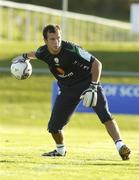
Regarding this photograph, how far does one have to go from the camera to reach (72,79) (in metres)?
12.3

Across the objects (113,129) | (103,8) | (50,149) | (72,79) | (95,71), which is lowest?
(103,8)

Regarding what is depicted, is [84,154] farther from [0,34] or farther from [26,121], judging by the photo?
[0,34]

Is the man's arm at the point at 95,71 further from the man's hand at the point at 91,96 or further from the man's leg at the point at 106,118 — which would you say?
the man's leg at the point at 106,118

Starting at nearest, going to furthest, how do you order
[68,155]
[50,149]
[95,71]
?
[95,71] < [68,155] < [50,149]

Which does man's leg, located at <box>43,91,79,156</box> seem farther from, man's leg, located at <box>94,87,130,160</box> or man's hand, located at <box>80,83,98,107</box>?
man's hand, located at <box>80,83,98,107</box>

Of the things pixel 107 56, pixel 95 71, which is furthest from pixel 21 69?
pixel 107 56

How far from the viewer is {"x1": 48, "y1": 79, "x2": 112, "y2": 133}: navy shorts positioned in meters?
12.2

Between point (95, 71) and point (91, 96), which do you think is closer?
point (91, 96)

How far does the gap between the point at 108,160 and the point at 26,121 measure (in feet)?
43.6

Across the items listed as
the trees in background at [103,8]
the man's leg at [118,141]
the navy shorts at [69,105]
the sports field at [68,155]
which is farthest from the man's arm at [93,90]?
the trees in background at [103,8]

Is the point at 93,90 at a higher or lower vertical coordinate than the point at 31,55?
lower

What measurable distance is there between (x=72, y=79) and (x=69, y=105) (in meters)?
0.42

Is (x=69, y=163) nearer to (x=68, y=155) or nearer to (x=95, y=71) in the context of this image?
(x=68, y=155)

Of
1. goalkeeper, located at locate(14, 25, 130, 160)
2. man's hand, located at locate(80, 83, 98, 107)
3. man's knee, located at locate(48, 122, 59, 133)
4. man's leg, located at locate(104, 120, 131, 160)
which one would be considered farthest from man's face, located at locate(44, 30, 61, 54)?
man's leg, located at locate(104, 120, 131, 160)
